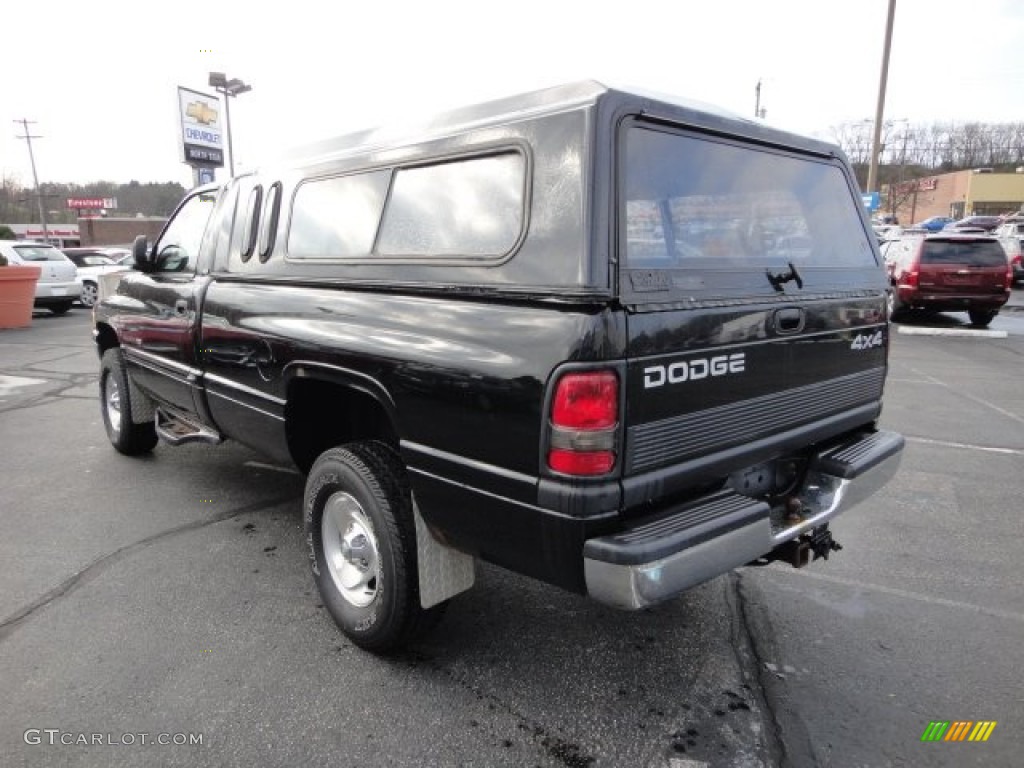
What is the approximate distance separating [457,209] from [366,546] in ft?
4.65

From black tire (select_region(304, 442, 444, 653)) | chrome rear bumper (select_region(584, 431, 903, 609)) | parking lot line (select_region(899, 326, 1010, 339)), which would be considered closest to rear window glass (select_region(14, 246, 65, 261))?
black tire (select_region(304, 442, 444, 653))

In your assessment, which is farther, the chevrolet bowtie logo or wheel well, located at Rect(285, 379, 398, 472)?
the chevrolet bowtie logo

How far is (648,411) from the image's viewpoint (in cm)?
221

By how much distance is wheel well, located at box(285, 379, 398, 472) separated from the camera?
10.4 ft

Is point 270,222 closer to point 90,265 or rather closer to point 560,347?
point 560,347

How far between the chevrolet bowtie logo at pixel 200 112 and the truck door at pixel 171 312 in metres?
16.9

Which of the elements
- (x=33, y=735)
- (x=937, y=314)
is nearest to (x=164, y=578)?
(x=33, y=735)

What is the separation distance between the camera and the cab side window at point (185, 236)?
4.34m

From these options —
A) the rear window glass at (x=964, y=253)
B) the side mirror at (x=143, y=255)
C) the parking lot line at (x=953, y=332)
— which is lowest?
the parking lot line at (x=953, y=332)

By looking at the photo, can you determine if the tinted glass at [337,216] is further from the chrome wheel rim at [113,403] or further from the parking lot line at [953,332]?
the parking lot line at [953,332]

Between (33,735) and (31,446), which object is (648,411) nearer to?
(33,735)

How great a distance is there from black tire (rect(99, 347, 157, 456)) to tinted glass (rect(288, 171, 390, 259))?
8.90ft
